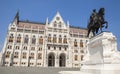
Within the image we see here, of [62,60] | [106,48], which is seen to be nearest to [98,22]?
[106,48]

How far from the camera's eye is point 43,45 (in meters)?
53.0

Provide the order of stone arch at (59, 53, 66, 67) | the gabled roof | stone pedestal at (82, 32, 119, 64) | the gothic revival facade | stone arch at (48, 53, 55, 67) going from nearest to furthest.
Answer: stone pedestal at (82, 32, 119, 64) < the gothic revival facade < stone arch at (48, 53, 55, 67) < stone arch at (59, 53, 66, 67) < the gabled roof

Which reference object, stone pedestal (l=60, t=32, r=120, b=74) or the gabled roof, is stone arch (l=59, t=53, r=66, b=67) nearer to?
the gabled roof

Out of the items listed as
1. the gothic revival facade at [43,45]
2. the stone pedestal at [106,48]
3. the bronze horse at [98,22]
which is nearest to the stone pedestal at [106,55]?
the stone pedestal at [106,48]

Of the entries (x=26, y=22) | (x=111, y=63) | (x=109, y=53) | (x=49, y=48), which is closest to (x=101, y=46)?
(x=109, y=53)

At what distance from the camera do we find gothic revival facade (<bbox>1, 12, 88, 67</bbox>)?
163 feet

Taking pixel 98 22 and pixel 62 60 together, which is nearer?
pixel 98 22

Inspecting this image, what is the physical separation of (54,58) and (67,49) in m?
6.52

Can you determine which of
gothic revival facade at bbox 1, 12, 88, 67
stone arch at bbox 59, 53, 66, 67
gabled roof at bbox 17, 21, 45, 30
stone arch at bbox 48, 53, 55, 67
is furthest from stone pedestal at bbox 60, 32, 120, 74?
gabled roof at bbox 17, 21, 45, 30

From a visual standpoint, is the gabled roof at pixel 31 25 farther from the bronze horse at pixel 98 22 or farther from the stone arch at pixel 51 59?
the bronze horse at pixel 98 22

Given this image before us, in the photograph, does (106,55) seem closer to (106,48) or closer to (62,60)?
(106,48)

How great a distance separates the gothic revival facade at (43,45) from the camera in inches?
1953

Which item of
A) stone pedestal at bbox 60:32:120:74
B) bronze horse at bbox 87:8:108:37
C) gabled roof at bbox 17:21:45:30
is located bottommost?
stone pedestal at bbox 60:32:120:74

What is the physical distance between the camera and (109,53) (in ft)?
33.0
